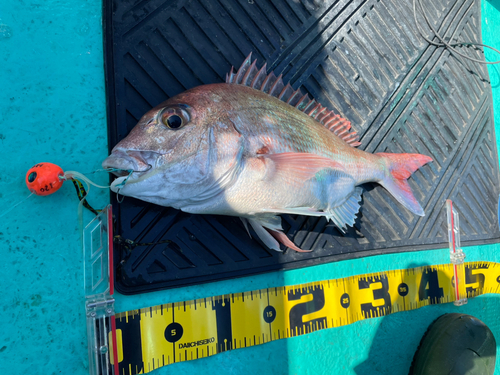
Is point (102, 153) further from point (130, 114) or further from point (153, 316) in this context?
point (153, 316)

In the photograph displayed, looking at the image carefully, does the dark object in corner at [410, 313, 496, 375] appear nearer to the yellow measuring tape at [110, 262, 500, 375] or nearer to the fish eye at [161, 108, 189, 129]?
the yellow measuring tape at [110, 262, 500, 375]

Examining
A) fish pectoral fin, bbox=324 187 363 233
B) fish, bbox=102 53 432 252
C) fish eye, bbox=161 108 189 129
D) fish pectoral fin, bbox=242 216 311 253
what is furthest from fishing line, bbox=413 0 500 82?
fish eye, bbox=161 108 189 129

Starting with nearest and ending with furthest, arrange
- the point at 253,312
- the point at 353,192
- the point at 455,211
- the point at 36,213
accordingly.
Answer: the point at 36,213
the point at 253,312
the point at 353,192
the point at 455,211

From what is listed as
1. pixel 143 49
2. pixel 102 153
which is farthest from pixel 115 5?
pixel 102 153

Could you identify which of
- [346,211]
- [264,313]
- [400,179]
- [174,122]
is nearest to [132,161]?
[174,122]

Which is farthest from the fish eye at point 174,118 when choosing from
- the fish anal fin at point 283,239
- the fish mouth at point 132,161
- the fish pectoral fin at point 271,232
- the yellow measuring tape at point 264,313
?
the yellow measuring tape at point 264,313

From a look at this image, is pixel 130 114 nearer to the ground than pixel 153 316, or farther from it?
farther from it

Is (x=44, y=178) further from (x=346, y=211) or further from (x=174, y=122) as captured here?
(x=346, y=211)

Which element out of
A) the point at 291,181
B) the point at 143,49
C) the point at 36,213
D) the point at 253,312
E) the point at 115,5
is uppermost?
the point at 115,5
